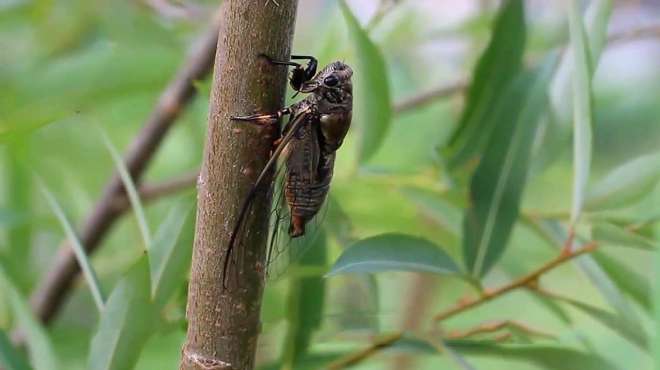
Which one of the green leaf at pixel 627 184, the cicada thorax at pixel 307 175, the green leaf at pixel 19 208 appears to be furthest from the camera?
the green leaf at pixel 19 208

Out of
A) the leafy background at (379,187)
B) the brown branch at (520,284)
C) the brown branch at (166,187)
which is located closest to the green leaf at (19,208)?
the leafy background at (379,187)

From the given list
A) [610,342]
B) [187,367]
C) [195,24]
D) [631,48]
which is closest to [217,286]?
[187,367]

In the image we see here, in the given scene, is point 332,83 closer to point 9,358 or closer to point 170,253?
point 170,253

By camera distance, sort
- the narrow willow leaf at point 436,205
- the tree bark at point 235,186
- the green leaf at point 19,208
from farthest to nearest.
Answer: the green leaf at point 19,208, the narrow willow leaf at point 436,205, the tree bark at point 235,186

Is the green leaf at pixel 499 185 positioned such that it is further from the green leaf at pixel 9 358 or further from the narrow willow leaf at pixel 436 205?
the green leaf at pixel 9 358

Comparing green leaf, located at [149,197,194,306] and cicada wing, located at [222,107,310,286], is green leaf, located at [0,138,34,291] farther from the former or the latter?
→ cicada wing, located at [222,107,310,286]

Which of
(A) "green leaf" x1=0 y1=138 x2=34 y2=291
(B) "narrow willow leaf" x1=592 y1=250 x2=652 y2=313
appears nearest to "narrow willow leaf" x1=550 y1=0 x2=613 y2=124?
(B) "narrow willow leaf" x1=592 y1=250 x2=652 y2=313
